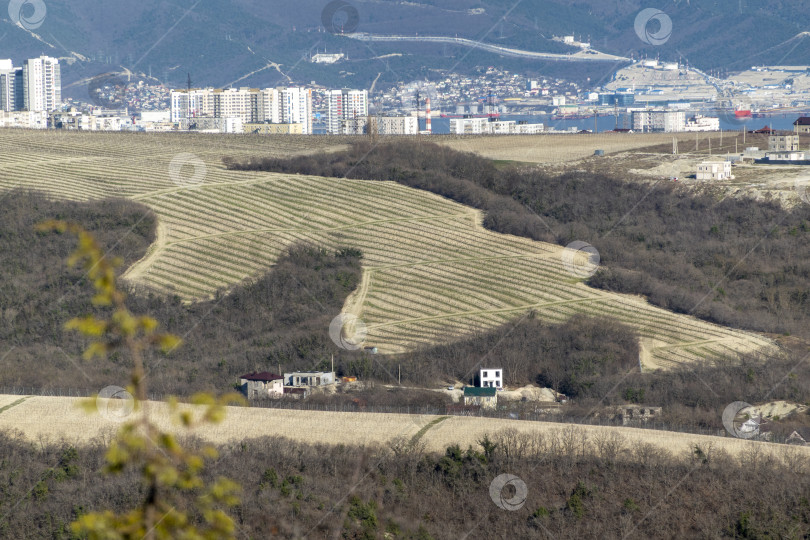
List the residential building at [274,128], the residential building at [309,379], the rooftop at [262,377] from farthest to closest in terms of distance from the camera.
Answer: the residential building at [274,128] < the residential building at [309,379] < the rooftop at [262,377]

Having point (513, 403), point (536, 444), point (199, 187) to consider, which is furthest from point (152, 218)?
point (536, 444)

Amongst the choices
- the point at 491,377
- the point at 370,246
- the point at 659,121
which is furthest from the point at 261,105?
the point at 491,377

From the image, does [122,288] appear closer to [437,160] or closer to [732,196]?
[437,160]

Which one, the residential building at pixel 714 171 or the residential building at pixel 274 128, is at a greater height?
the residential building at pixel 274 128

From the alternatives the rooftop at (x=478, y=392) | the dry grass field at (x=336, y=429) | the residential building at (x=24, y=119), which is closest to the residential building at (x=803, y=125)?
the rooftop at (x=478, y=392)

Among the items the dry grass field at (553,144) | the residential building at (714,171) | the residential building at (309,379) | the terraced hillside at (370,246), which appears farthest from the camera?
the dry grass field at (553,144)

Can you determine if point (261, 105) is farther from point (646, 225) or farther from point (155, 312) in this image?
point (155, 312)

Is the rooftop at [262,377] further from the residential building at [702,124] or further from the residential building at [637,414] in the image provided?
the residential building at [702,124]
